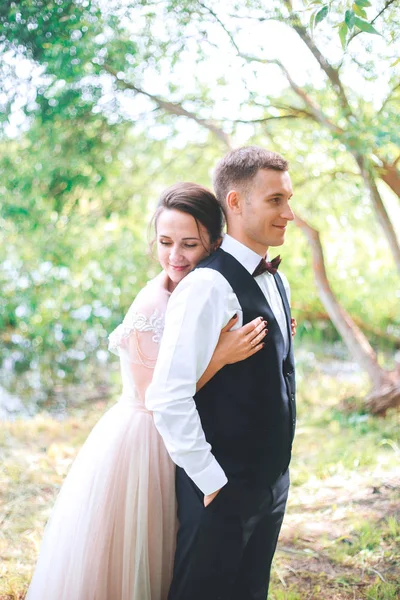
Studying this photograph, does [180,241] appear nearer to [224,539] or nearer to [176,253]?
[176,253]

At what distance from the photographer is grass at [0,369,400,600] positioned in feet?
8.21

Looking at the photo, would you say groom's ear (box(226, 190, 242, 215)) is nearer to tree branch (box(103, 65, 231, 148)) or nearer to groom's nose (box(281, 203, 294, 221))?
groom's nose (box(281, 203, 294, 221))

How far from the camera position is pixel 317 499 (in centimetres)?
326

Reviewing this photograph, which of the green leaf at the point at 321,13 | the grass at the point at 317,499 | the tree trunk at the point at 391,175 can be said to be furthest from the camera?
the tree trunk at the point at 391,175

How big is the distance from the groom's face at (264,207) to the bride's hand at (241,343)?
0.80 feet

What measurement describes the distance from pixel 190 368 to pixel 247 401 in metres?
0.19

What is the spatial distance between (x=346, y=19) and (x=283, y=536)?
2226 millimetres

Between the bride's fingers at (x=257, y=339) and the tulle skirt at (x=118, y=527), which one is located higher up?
the bride's fingers at (x=257, y=339)

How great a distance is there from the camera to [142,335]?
191 centimetres

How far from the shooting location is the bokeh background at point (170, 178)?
2795mm

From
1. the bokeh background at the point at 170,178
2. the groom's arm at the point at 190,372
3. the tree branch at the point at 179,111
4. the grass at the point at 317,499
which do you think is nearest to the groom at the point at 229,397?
the groom's arm at the point at 190,372

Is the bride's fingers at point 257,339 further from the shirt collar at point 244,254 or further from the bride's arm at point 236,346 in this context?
the shirt collar at point 244,254

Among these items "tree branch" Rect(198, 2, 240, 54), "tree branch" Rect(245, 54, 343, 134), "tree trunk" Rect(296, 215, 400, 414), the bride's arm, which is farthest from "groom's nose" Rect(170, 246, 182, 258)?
"tree trunk" Rect(296, 215, 400, 414)

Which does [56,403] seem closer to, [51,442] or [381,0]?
[51,442]
